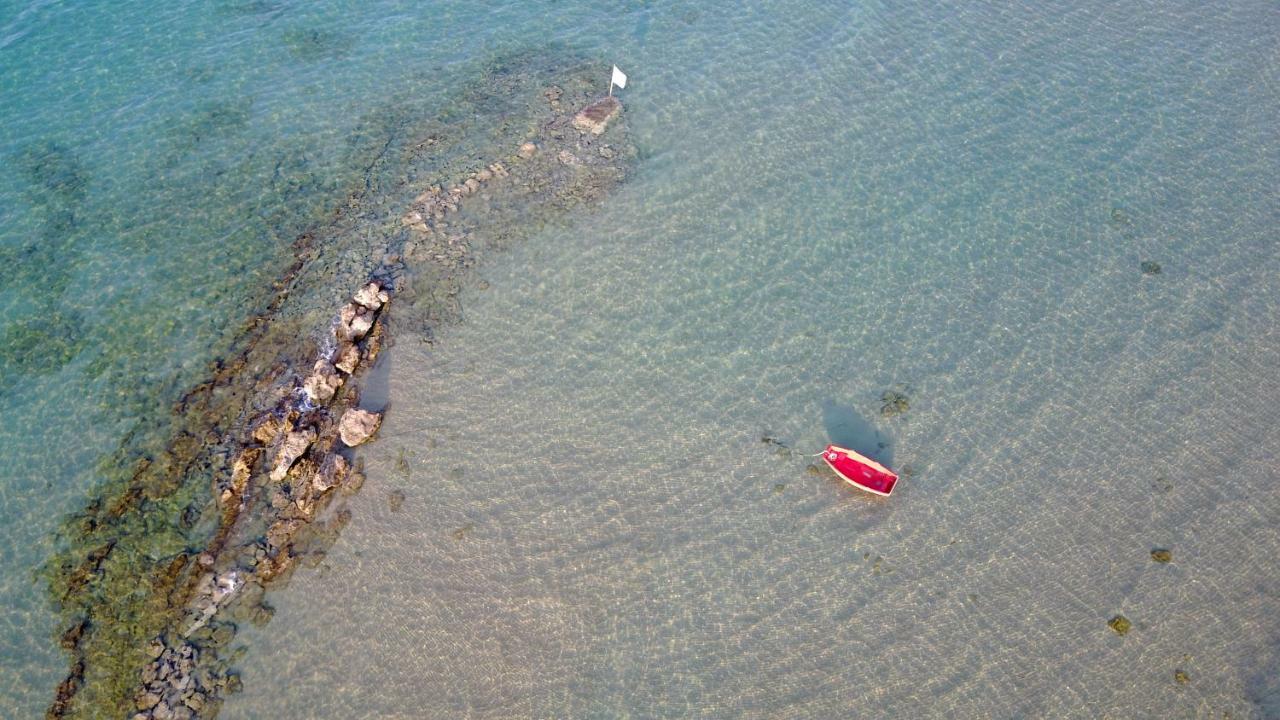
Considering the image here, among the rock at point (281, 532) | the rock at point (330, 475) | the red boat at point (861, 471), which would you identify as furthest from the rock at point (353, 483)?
the red boat at point (861, 471)

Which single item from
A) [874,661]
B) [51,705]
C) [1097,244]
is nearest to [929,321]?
[1097,244]

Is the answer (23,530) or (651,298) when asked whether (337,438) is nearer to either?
(23,530)

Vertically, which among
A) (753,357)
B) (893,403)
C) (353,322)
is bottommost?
(893,403)

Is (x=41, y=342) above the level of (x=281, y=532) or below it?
above

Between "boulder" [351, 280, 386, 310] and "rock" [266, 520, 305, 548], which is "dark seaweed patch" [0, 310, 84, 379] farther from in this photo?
"rock" [266, 520, 305, 548]

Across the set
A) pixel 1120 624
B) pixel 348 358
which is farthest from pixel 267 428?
pixel 1120 624

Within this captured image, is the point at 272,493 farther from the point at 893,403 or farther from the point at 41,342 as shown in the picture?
the point at 893,403
